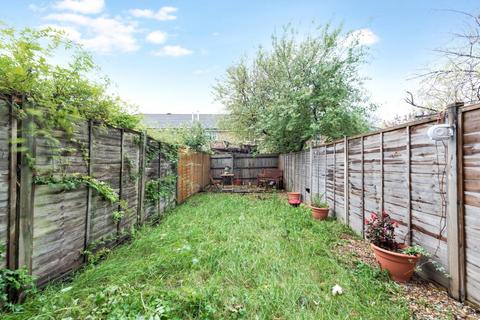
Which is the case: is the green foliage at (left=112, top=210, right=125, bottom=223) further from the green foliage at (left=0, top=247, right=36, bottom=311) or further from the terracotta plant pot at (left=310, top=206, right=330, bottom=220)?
the terracotta plant pot at (left=310, top=206, right=330, bottom=220)

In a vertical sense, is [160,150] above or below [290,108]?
below

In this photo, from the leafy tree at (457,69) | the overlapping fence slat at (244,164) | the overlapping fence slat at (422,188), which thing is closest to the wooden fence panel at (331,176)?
the overlapping fence slat at (422,188)

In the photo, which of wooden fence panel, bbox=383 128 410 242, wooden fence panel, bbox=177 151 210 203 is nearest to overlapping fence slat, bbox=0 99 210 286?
wooden fence panel, bbox=177 151 210 203

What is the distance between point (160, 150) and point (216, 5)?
13.5 ft

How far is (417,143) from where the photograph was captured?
2.37 m

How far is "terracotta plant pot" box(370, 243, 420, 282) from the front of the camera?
2129mm

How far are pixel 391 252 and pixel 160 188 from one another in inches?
164

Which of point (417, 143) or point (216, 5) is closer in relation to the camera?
point (417, 143)

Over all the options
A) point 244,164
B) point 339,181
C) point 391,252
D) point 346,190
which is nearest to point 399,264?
point 391,252

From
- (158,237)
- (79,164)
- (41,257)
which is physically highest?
(79,164)

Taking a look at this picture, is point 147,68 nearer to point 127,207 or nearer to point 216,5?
point 216,5

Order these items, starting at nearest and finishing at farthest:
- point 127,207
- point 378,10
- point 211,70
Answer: point 127,207 < point 378,10 < point 211,70

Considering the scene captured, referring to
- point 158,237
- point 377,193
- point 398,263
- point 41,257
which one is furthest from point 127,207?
point 377,193

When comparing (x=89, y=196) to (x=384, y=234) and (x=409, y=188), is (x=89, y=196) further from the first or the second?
(x=409, y=188)
